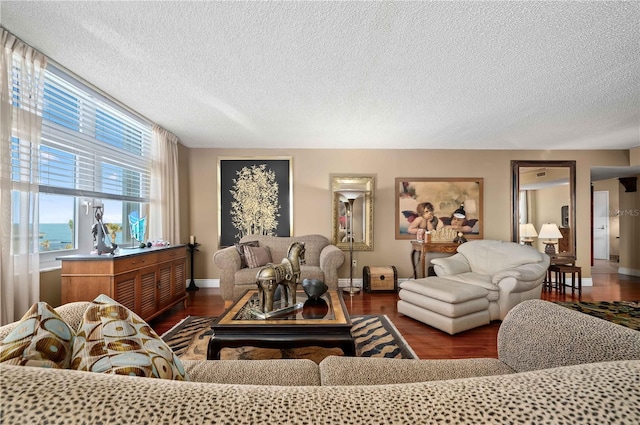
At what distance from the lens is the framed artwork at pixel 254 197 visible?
16.4ft

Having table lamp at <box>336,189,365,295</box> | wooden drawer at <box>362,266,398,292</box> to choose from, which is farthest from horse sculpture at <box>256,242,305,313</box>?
wooden drawer at <box>362,266,398,292</box>

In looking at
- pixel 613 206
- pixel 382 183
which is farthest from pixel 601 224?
pixel 382 183

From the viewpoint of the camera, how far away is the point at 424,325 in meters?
3.13

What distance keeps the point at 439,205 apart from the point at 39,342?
17.3 feet

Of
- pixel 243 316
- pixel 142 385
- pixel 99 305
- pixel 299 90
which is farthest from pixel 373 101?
pixel 142 385

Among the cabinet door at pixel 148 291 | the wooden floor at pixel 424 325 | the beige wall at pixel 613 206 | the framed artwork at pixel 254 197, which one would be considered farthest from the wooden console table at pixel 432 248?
the beige wall at pixel 613 206

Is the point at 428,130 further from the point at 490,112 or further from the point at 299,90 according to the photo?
the point at 299,90

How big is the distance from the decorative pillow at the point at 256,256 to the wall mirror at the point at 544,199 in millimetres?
4433

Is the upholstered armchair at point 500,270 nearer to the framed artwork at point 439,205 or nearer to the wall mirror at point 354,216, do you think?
the framed artwork at point 439,205

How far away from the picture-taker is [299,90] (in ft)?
9.19

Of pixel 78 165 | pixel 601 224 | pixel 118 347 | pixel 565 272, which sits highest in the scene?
pixel 78 165

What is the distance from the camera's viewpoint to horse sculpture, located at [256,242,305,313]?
7.16ft

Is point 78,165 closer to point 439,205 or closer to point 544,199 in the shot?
point 439,205

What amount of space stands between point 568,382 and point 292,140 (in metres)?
4.49
